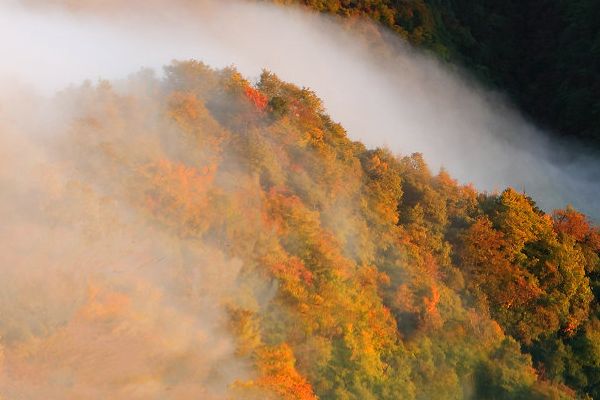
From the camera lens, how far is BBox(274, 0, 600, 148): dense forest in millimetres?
50875

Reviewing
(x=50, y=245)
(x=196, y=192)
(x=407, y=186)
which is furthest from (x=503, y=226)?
(x=50, y=245)

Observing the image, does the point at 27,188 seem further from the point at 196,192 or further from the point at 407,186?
the point at 407,186

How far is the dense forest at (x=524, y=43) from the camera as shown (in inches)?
2003

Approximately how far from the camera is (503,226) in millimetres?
28141

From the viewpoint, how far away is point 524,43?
59906mm

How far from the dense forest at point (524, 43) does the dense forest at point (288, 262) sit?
23526mm

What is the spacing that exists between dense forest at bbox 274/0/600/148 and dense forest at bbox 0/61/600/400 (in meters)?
23.5

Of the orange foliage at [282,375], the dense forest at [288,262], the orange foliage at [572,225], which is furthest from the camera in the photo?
the orange foliage at [572,225]

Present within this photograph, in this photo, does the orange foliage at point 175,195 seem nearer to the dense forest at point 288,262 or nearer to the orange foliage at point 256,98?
the dense forest at point 288,262

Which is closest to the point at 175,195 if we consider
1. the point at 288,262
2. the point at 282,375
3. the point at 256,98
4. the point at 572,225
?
the point at 288,262

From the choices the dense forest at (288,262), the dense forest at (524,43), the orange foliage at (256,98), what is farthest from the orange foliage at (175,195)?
the dense forest at (524,43)

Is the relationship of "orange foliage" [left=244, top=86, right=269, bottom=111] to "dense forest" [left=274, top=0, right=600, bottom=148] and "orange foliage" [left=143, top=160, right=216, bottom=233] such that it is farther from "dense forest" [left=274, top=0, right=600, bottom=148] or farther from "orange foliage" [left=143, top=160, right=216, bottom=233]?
"dense forest" [left=274, top=0, right=600, bottom=148]

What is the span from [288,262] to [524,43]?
145 ft

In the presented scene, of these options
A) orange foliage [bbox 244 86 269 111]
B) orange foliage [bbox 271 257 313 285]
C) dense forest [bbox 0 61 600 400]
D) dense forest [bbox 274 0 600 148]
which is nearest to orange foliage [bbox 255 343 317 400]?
dense forest [bbox 0 61 600 400]
